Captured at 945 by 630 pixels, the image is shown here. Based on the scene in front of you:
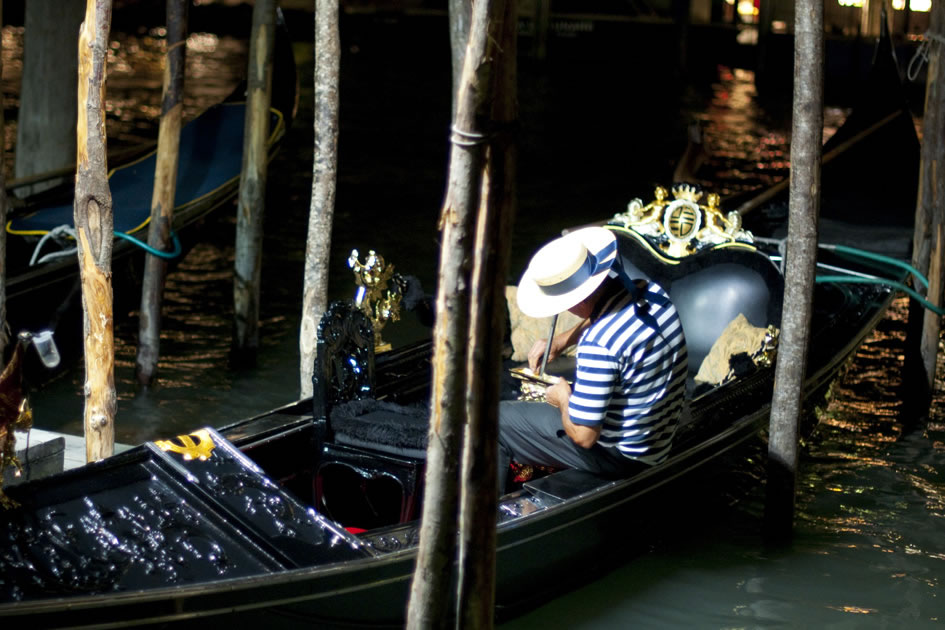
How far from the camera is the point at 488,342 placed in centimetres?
180

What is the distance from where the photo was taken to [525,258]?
643 cm

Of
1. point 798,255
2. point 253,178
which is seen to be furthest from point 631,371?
point 253,178

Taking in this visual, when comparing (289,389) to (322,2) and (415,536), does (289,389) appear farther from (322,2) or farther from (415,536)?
(415,536)

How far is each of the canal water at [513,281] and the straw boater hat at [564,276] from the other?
80 cm

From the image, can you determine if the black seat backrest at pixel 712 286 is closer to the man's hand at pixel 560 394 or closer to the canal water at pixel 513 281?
the canal water at pixel 513 281

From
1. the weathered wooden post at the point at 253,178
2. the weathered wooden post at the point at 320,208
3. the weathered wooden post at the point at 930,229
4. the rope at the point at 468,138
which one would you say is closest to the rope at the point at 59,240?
the weathered wooden post at the point at 253,178

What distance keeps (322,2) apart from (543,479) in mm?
1653

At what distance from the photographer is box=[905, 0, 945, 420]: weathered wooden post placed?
3869 millimetres

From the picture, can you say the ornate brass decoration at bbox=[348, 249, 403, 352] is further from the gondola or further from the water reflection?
the water reflection

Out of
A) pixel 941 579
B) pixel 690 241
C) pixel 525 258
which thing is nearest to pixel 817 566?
pixel 941 579

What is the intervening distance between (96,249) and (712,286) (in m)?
2.01

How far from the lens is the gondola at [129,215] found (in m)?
4.35

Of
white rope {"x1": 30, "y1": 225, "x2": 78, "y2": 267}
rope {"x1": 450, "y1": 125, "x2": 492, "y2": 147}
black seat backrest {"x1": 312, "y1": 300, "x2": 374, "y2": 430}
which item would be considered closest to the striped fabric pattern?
black seat backrest {"x1": 312, "y1": 300, "x2": 374, "y2": 430}

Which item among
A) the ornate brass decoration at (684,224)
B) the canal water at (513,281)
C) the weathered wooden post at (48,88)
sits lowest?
the canal water at (513,281)
